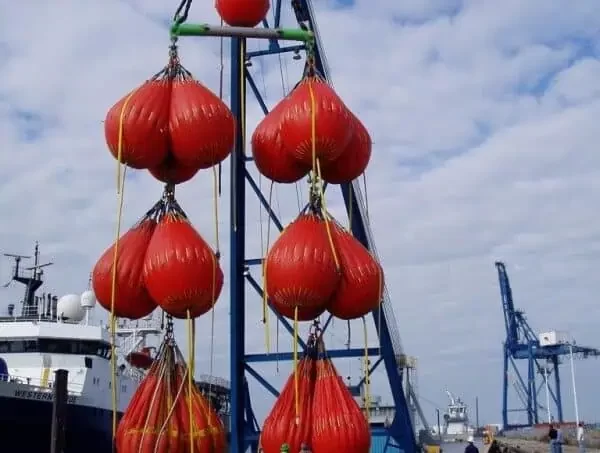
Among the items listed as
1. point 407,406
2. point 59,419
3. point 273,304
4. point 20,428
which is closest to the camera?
point 273,304

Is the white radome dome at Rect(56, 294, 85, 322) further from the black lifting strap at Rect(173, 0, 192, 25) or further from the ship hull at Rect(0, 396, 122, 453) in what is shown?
the black lifting strap at Rect(173, 0, 192, 25)

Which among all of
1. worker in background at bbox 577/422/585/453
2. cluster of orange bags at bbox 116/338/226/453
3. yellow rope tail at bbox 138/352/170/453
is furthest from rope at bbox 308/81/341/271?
worker in background at bbox 577/422/585/453

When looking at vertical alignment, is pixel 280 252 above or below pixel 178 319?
above

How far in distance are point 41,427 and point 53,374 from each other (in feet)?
9.28

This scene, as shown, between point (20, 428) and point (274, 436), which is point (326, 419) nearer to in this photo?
point (274, 436)

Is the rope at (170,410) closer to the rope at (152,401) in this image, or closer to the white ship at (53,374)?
the rope at (152,401)

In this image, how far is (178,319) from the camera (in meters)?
8.93

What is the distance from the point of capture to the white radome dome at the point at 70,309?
30359 millimetres

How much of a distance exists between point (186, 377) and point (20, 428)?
18.4m

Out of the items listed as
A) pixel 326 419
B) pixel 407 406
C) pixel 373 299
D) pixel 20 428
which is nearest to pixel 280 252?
pixel 373 299

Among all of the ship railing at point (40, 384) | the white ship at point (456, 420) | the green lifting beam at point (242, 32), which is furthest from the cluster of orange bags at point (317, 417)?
the white ship at point (456, 420)

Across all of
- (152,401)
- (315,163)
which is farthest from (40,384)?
(315,163)

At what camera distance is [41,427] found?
2575 centimetres

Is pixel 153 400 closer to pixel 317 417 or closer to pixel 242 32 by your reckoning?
pixel 317 417
